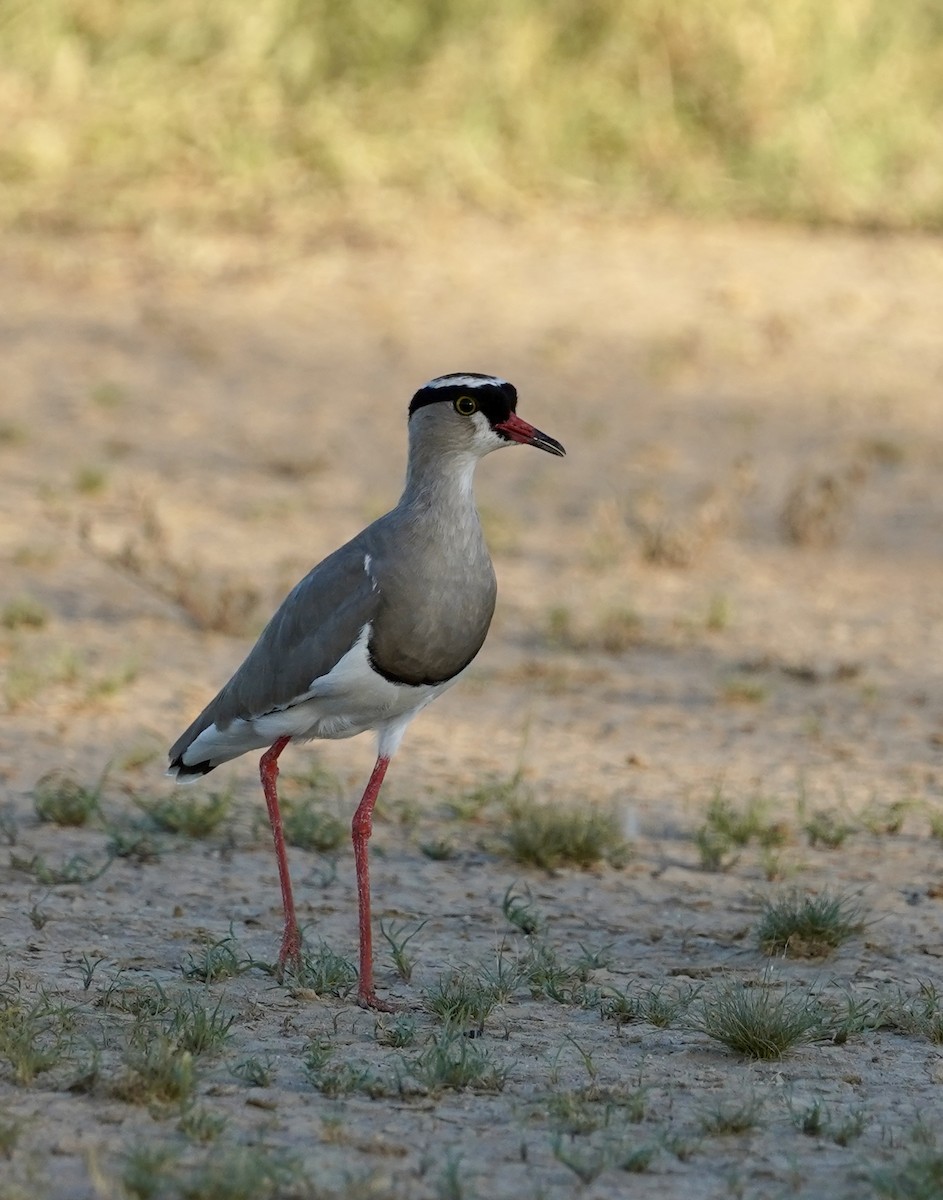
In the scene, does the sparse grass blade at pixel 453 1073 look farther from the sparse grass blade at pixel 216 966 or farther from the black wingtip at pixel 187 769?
the black wingtip at pixel 187 769

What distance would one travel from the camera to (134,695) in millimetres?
Result: 6996

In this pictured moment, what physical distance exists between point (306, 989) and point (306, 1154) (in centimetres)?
98

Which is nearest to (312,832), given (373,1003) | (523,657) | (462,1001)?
(373,1003)

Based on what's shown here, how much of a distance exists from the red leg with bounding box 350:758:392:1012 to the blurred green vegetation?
8.75 metres

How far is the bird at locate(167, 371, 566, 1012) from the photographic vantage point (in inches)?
174

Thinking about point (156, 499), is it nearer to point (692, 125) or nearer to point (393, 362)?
point (393, 362)

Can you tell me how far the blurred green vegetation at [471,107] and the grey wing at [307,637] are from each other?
28.1 ft

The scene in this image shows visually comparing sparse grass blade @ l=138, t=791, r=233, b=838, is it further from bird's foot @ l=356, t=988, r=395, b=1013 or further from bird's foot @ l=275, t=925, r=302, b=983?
bird's foot @ l=356, t=988, r=395, b=1013

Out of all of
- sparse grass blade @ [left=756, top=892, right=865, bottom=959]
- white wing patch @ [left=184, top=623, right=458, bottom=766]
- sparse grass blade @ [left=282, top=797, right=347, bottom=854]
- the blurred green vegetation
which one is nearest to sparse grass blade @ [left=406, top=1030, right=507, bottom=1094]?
white wing patch @ [left=184, top=623, right=458, bottom=766]

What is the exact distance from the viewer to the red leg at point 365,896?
436 centimetres

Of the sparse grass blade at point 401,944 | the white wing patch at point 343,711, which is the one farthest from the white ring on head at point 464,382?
the sparse grass blade at point 401,944

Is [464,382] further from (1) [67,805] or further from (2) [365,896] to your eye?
(1) [67,805]

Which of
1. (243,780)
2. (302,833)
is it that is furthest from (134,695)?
(302,833)

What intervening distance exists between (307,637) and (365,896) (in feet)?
2.11
